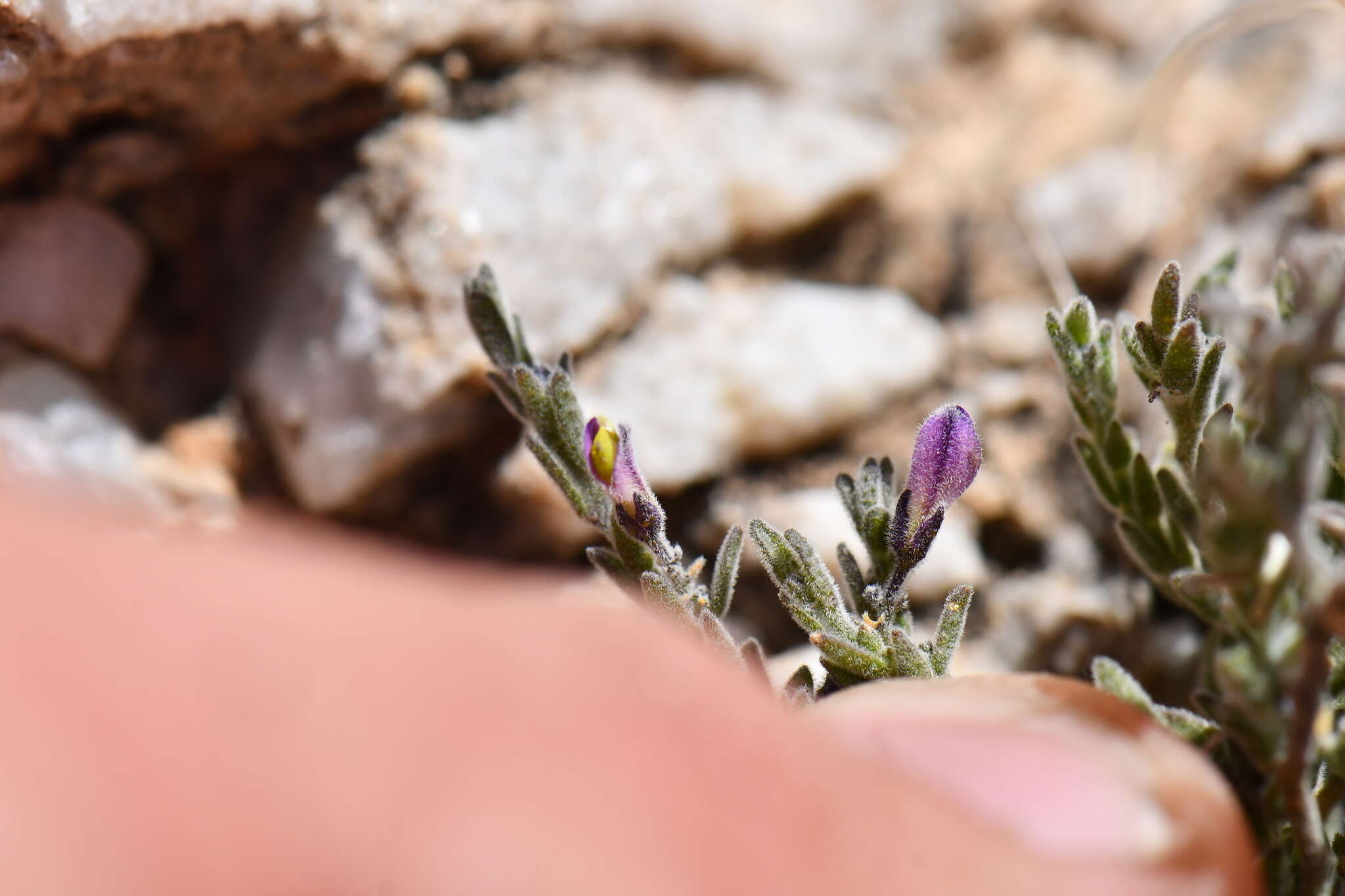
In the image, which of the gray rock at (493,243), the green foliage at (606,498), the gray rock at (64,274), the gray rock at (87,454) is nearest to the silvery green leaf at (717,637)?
the green foliage at (606,498)

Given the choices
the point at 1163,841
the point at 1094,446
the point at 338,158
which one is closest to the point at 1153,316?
the point at 1094,446

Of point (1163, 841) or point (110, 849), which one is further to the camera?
point (1163, 841)

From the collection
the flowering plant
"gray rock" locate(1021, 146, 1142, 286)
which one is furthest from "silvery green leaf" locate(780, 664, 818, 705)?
"gray rock" locate(1021, 146, 1142, 286)

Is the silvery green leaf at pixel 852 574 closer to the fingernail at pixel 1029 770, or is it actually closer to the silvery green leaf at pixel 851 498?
the silvery green leaf at pixel 851 498

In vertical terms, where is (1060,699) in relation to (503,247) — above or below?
below

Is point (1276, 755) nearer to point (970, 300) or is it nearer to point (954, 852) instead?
point (954, 852)

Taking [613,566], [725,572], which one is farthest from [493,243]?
[725,572]

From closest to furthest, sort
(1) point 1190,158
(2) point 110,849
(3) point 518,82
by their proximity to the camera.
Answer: (2) point 110,849
(3) point 518,82
(1) point 1190,158
